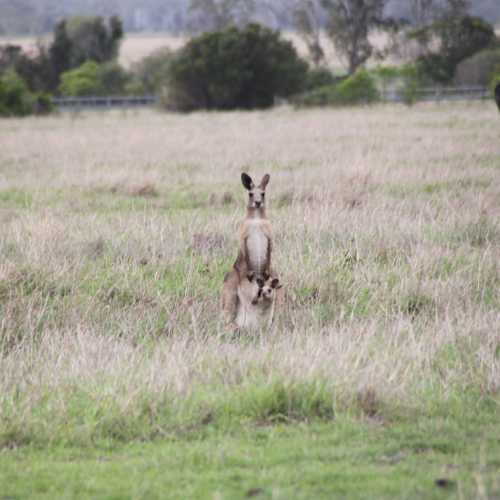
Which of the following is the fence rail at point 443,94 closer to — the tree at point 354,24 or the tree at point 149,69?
the tree at point 354,24

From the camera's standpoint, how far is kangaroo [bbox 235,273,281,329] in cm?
616

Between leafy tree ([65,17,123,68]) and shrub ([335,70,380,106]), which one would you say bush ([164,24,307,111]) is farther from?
leafy tree ([65,17,123,68])

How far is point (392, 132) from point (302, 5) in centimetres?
4532

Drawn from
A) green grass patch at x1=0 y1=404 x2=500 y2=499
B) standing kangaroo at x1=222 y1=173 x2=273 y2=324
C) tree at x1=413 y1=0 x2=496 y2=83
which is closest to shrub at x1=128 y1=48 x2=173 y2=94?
tree at x1=413 y1=0 x2=496 y2=83

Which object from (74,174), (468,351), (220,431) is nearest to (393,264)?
(468,351)

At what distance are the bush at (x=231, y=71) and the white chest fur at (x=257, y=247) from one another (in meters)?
39.9

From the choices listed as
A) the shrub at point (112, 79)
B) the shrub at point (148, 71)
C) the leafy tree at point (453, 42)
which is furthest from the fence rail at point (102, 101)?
the leafy tree at point (453, 42)

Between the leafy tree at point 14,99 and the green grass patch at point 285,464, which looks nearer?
the green grass patch at point 285,464

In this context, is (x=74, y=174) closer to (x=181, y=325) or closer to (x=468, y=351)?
(x=181, y=325)

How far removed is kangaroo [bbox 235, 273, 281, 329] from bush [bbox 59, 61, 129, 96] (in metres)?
57.0

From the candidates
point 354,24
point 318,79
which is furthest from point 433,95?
point 354,24

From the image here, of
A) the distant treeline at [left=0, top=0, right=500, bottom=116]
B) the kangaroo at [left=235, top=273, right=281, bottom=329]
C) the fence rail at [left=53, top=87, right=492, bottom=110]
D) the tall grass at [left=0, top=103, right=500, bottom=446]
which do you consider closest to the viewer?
the tall grass at [left=0, top=103, right=500, bottom=446]

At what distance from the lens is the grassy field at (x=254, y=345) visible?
4.03 meters

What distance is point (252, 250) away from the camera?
6258 millimetres
